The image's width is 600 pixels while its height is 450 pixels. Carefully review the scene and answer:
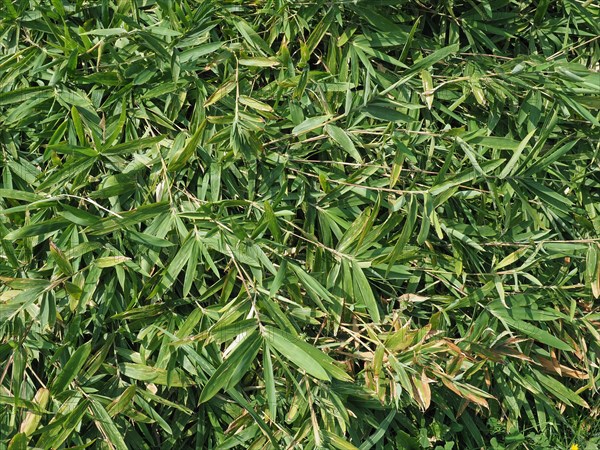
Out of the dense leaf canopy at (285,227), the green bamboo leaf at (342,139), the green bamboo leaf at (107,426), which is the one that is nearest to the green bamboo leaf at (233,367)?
the dense leaf canopy at (285,227)

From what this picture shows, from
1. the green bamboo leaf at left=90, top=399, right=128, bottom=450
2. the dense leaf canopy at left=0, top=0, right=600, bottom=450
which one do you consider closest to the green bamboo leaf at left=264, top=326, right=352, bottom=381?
the dense leaf canopy at left=0, top=0, right=600, bottom=450

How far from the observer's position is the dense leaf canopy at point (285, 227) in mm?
1615

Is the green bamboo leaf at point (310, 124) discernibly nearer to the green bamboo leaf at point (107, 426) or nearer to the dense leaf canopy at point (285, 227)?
the dense leaf canopy at point (285, 227)

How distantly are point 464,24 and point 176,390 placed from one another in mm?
1163

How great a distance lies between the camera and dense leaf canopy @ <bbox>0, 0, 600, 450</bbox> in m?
1.62

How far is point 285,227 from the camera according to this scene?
1769mm

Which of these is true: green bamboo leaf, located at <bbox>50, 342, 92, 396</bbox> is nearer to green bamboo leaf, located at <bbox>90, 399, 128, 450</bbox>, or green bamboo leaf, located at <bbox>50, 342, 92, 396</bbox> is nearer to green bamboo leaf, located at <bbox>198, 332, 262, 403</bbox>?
green bamboo leaf, located at <bbox>90, 399, 128, 450</bbox>

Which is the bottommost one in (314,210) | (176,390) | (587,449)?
(587,449)

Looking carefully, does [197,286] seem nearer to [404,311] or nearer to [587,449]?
[404,311]

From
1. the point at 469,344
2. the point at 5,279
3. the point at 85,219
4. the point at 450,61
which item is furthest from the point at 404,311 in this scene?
the point at 5,279

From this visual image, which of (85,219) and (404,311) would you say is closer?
(85,219)

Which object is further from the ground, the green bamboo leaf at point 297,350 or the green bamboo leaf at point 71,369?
the green bamboo leaf at point 297,350

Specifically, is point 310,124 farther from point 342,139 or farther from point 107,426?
point 107,426

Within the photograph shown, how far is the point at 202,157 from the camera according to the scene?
1732 mm
